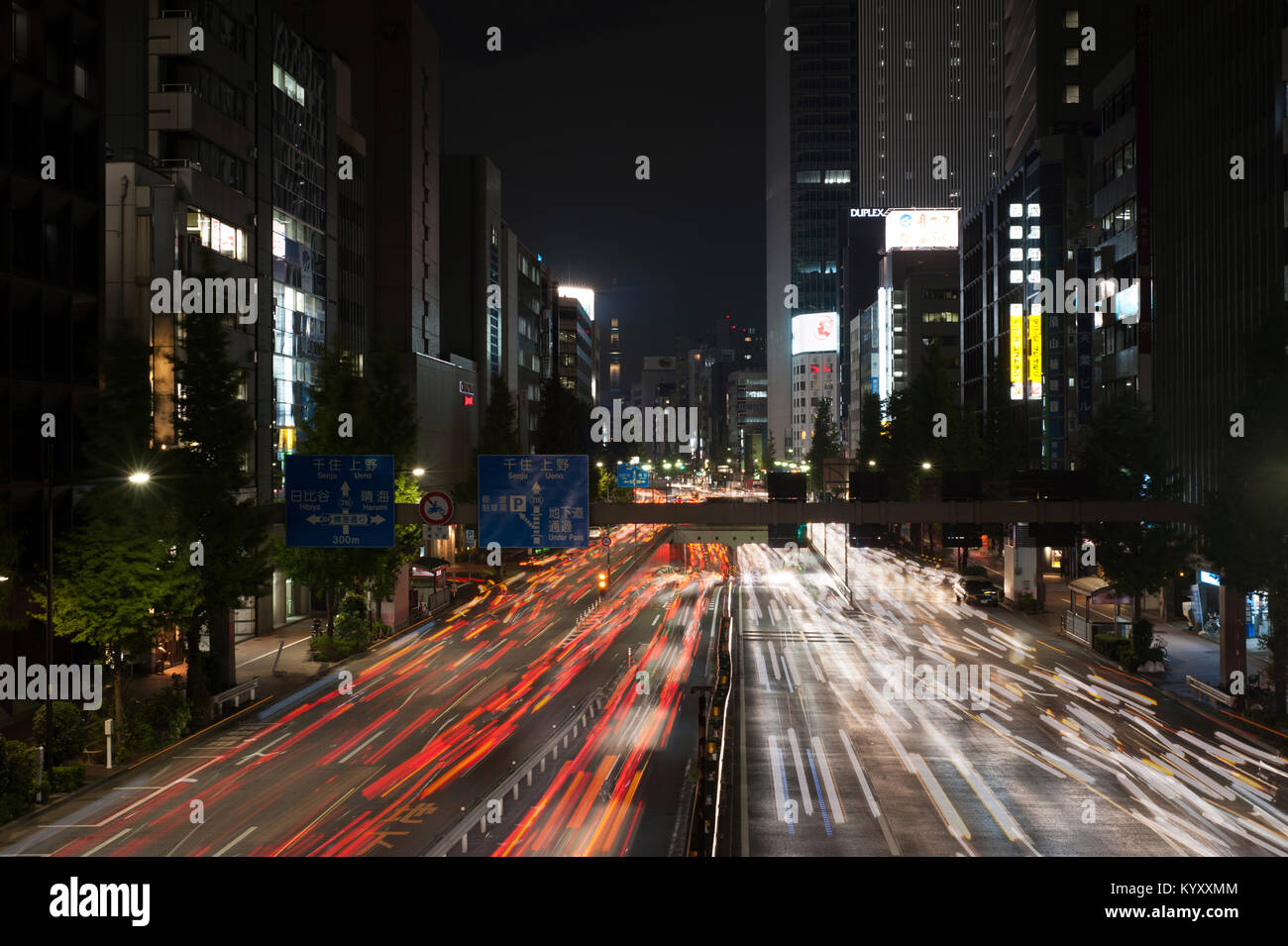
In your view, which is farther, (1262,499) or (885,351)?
(885,351)

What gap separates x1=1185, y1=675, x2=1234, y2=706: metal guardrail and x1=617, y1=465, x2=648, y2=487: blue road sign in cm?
5959

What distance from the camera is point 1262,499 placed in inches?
1137

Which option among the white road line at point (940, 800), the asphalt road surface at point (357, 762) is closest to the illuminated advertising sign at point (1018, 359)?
the asphalt road surface at point (357, 762)

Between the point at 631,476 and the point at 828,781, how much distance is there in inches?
2648

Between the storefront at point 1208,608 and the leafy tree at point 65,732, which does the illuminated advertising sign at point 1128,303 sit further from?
the leafy tree at point 65,732

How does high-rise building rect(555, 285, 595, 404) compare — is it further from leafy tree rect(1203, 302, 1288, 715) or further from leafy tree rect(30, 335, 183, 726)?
leafy tree rect(1203, 302, 1288, 715)

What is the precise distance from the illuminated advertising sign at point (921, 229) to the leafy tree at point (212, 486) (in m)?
149

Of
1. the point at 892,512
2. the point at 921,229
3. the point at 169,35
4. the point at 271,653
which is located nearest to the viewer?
the point at 892,512

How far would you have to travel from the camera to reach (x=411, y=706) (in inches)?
1220

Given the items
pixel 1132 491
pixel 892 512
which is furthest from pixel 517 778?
pixel 1132 491

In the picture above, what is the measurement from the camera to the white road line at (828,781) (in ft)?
66.1

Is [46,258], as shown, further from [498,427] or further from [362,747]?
[498,427]
